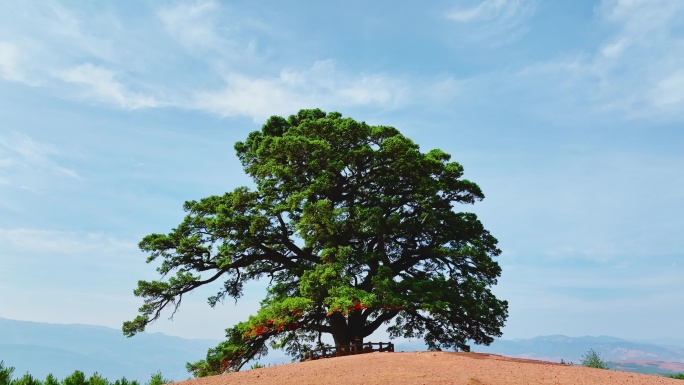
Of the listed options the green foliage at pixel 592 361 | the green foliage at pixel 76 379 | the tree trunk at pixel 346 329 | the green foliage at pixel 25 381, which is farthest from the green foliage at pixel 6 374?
the green foliage at pixel 592 361

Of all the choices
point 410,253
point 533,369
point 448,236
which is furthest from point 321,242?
point 533,369

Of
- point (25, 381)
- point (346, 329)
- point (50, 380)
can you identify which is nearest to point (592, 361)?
point (346, 329)

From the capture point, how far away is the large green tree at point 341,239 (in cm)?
2748

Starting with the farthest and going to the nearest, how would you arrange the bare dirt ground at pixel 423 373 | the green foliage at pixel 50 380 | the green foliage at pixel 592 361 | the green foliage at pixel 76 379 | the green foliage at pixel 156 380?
the green foliage at pixel 592 361
the green foliage at pixel 156 380
the green foliage at pixel 50 380
the green foliage at pixel 76 379
the bare dirt ground at pixel 423 373

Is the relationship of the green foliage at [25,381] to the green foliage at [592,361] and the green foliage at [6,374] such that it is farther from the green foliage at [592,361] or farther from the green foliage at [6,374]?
the green foliage at [592,361]

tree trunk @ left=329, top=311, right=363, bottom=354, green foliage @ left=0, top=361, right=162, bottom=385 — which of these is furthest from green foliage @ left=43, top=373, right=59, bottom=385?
tree trunk @ left=329, top=311, right=363, bottom=354

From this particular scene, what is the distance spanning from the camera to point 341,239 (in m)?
28.7

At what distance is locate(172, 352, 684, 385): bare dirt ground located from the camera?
56.4 ft

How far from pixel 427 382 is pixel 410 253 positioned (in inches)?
604

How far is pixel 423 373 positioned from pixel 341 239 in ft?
38.9

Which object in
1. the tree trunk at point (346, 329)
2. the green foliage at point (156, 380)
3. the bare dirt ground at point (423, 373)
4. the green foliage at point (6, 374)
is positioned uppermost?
the tree trunk at point (346, 329)

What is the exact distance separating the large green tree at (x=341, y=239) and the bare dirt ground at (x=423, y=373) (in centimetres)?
545

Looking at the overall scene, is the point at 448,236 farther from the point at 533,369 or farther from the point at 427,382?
the point at 427,382

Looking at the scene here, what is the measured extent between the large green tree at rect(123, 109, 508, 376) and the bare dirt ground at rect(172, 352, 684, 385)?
5.45m
